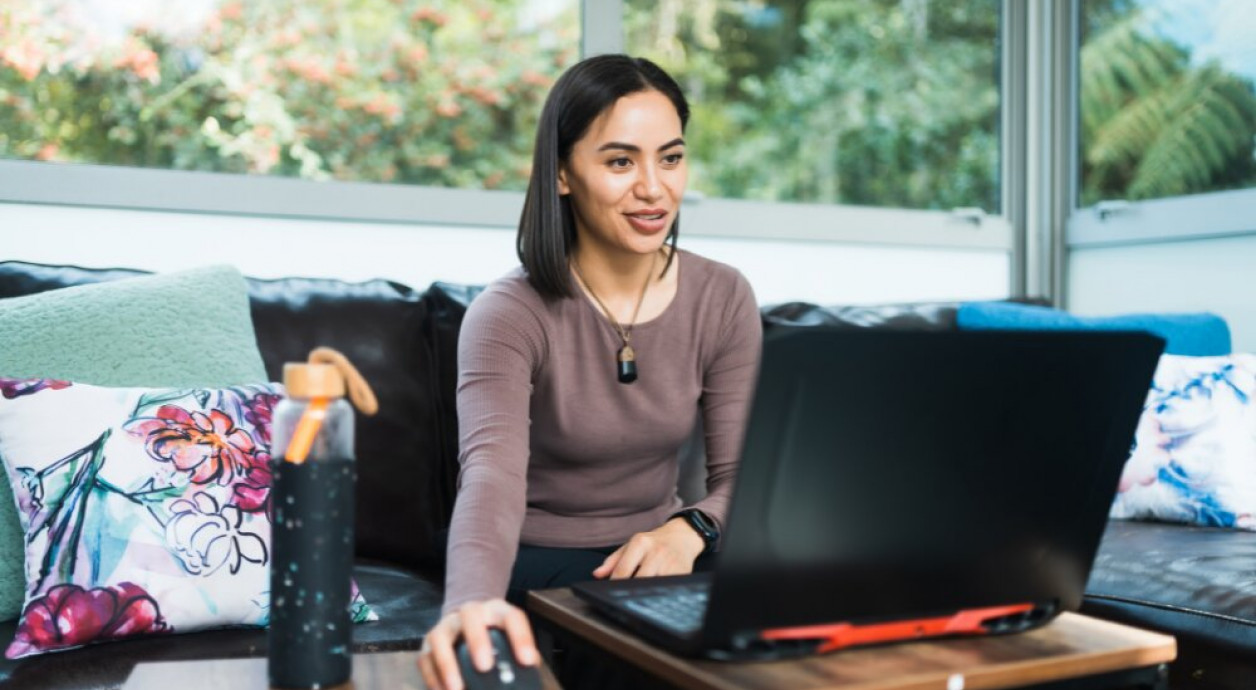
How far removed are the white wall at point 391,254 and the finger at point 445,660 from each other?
61.4 inches

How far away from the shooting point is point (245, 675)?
91 cm

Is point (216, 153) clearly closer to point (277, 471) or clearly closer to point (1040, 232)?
point (277, 471)

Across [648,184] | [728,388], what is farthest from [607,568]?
[648,184]

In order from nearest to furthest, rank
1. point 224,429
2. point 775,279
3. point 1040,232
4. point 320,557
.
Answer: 1. point 320,557
2. point 224,429
3. point 775,279
4. point 1040,232

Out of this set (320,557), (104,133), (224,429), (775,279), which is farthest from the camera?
(775,279)

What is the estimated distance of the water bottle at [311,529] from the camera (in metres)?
0.83

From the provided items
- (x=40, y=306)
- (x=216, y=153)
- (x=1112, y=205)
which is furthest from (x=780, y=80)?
(x=40, y=306)

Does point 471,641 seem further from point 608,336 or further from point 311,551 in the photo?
point 608,336

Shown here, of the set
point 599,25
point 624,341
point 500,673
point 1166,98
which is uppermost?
point 599,25

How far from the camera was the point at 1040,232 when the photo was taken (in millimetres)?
3170

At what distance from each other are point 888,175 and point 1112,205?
22.6 inches

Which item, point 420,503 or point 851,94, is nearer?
point 420,503

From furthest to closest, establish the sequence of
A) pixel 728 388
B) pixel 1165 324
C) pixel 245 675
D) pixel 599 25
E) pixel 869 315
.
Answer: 1. pixel 599 25
2. pixel 869 315
3. pixel 1165 324
4. pixel 728 388
5. pixel 245 675

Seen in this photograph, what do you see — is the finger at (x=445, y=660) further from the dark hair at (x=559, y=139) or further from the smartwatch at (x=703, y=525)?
the dark hair at (x=559, y=139)
